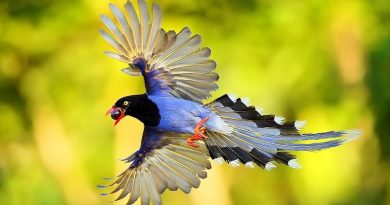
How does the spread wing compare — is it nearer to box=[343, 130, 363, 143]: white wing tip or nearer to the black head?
the black head

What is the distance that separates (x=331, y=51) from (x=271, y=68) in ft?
2.58

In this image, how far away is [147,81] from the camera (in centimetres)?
598

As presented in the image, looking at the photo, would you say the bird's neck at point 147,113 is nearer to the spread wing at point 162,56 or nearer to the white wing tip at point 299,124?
the spread wing at point 162,56

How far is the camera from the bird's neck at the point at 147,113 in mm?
5625

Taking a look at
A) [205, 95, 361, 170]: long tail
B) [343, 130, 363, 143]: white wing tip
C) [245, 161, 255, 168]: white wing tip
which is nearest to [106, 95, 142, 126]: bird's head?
[205, 95, 361, 170]: long tail

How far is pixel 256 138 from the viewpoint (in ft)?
19.2

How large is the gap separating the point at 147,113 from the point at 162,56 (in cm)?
42

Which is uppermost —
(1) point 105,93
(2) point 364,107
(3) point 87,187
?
(2) point 364,107

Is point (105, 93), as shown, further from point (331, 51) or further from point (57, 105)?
point (331, 51)

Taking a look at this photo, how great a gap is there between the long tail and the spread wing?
0.55ft

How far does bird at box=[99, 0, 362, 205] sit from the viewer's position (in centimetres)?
566

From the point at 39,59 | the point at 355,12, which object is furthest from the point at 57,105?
the point at 355,12

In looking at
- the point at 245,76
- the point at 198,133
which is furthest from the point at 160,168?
the point at 245,76

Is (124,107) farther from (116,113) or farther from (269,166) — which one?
(269,166)
